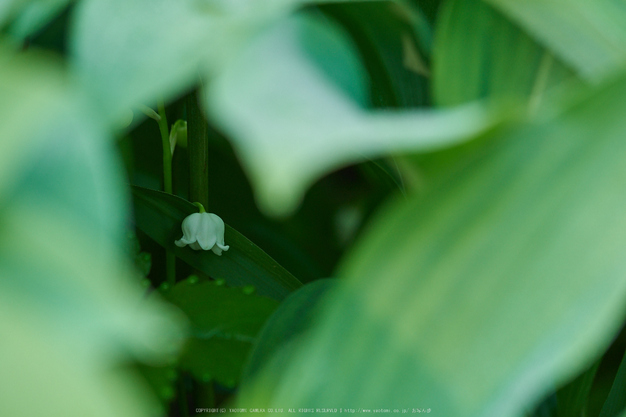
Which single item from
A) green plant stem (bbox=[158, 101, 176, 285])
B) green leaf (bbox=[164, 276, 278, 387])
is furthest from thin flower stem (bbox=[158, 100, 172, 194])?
green leaf (bbox=[164, 276, 278, 387])

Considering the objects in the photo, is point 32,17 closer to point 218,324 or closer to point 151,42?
point 151,42

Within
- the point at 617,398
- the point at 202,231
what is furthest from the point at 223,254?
the point at 617,398

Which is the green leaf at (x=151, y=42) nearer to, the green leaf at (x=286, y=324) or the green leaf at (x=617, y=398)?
the green leaf at (x=286, y=324)

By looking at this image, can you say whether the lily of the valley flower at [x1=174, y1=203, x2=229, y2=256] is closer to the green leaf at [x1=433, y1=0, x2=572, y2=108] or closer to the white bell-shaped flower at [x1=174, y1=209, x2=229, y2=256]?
the white bell-shaped flower at [x1=174, y1=209, x2=229, y2=256]

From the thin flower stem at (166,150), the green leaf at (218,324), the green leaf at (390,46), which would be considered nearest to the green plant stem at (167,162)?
the thin flower stem at (166,150)

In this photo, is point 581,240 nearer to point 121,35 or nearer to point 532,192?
point 532,192

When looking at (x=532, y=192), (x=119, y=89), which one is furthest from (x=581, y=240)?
(x=119, y=89)
